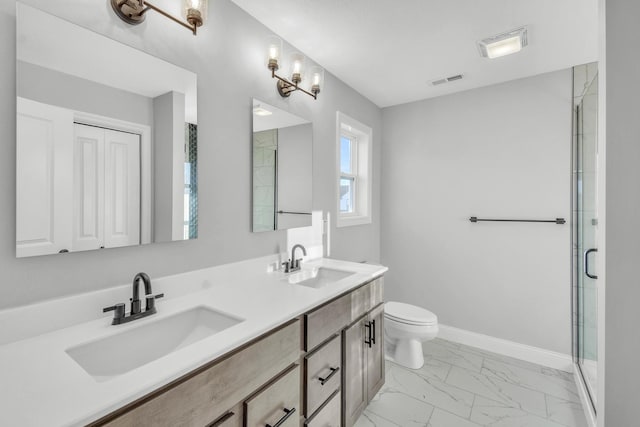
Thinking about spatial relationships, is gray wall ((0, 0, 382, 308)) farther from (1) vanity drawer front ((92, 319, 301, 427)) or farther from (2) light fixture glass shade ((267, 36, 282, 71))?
(1) vanity drawer front ((92, 319, 301, 427))

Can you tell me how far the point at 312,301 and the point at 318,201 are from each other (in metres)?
1.14

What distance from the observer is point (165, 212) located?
1329 millimetres

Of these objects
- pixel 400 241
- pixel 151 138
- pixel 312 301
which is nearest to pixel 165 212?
pixel 151 138

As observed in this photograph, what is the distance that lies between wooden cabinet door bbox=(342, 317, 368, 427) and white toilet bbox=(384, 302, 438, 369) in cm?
64

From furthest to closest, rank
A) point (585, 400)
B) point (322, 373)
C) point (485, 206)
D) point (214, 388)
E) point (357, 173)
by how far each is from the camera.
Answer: point (357, 173) → point (485, 206) → point (585, 400) → point (322, 373) → point (214, 388)

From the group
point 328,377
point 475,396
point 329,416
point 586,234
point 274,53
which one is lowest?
point 475,396

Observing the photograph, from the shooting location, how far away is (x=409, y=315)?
7.81ft

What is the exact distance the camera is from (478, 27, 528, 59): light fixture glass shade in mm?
1914

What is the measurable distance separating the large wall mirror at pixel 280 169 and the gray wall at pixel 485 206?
4.66 feet

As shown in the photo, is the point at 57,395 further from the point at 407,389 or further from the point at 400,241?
the point at 400,241

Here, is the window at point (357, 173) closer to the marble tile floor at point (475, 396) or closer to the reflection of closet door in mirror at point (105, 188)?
the marble tile floor at point (475, 396)

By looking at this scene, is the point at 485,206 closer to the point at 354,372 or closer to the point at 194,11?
the point at 354,372

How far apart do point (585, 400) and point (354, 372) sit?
5.26 feet
